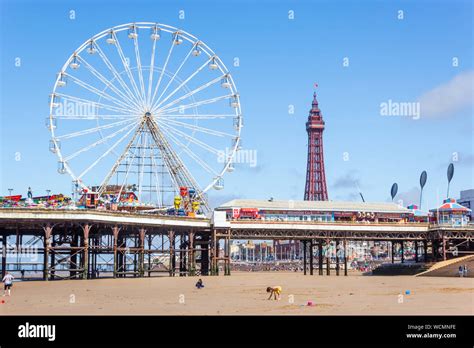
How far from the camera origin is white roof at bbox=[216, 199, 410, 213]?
128000 millimetres

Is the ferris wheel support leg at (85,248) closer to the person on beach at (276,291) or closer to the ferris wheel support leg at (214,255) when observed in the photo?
the ferris wheel support leg at (214,255)

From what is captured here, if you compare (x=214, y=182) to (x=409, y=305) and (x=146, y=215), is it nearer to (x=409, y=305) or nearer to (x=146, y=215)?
(x=146, y=215)

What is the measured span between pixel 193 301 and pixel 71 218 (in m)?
31.5

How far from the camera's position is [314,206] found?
133 m

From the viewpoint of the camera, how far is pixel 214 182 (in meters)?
80.4

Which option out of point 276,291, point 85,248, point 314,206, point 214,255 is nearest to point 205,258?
point 214,255

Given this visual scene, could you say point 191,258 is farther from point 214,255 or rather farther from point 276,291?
point 276,291

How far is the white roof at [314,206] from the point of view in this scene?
420 ft

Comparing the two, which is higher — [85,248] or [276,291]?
[276,291]

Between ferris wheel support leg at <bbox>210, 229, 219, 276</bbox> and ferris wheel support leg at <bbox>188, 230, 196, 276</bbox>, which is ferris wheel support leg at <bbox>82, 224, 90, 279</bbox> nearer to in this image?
ferris wheel support leg at <bbox>188, 230, 196, 276</bbox>

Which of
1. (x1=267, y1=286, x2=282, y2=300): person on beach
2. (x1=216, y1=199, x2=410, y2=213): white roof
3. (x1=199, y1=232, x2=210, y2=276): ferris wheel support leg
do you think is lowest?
(x1=199, y1=232, x2=210, y2=276): ferris wheel support leg

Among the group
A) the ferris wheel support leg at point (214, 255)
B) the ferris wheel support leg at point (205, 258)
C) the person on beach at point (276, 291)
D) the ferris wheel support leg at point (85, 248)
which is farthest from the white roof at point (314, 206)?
the person on beach at point (276, 291)

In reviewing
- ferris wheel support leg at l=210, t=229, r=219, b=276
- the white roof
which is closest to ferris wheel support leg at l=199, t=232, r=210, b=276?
ferris wheel support leg at l=210, t=229, r=219, b=276
